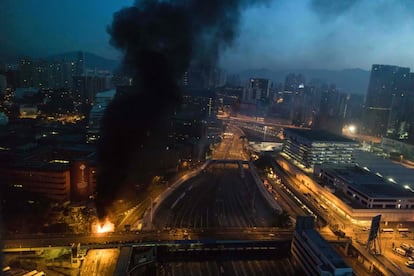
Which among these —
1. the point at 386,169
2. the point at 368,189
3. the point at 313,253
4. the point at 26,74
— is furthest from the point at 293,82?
the point at 313,253

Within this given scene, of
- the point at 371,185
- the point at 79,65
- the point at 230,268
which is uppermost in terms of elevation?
the point at 79,65

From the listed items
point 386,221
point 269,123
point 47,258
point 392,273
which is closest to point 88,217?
point 47,258

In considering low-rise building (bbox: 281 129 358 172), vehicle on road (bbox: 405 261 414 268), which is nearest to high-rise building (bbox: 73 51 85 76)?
low-rise building (bbox: 281 129 358 172)

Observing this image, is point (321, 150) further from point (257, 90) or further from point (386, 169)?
point (257, 90)

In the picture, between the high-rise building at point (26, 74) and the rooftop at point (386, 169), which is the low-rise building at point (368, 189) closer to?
the rooftop at point (386, 169)

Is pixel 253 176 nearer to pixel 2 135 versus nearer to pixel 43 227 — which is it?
pixel 43 227

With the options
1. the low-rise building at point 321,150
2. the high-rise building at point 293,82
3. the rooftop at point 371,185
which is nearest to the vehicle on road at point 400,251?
the rooftop at point 371,185
